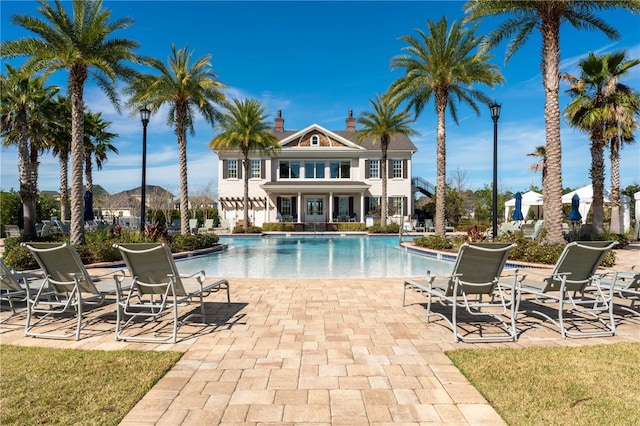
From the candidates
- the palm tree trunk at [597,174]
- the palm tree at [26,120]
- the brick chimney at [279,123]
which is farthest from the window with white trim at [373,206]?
the palm tree at [26,120]

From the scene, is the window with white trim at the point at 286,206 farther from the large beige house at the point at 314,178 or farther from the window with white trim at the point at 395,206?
the window with white trim at the point at 395,206

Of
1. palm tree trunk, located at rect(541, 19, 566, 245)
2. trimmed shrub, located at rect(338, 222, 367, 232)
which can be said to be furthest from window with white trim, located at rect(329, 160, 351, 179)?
A: palm tree trunk, located at rect(541, 19, 566, 245)

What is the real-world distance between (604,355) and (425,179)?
1313 inches

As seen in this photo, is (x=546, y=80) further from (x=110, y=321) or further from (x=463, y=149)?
(x=463, y=149)

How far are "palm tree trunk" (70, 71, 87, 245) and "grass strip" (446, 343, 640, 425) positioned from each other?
11945 mm

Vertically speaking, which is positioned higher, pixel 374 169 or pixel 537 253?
pixel 374 169

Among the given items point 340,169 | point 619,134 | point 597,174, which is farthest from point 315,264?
point 340,169

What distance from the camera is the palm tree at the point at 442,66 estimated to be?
1619 cm

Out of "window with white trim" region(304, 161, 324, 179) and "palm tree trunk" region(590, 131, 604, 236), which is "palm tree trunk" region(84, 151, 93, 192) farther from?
"palm tree trunk" region(590, 131, 604, 236)

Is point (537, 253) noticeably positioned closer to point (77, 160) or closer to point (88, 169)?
point (77, 160)

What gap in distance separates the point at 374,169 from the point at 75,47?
24077mm

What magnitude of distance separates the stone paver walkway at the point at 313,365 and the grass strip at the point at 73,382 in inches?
6.3

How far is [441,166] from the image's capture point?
53.9 feet

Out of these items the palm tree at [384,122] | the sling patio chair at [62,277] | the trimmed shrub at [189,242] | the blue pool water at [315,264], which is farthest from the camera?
the palm tree at [384,122]
